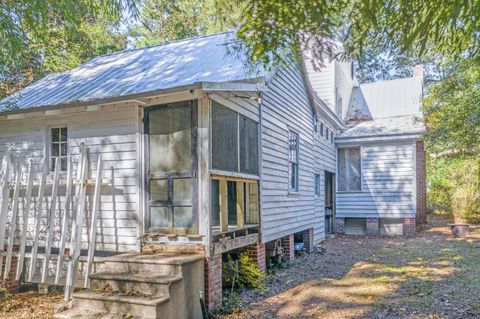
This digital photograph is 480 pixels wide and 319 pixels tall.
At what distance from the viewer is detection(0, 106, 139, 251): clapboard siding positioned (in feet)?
20.5

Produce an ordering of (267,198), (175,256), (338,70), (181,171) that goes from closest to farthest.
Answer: (175,256) → (181,171) → (267,198) → (338,70)

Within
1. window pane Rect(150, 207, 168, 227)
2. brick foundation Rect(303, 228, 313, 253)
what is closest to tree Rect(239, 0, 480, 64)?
window pane Rect(150, 207, 168, 227)

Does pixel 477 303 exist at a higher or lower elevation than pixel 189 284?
lower

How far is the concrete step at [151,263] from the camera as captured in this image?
511 centimetres

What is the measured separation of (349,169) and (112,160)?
11241mm

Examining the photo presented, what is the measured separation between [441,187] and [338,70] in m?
7.64

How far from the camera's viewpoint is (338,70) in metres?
16.7

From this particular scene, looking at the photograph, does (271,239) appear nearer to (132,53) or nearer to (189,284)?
(189,284)

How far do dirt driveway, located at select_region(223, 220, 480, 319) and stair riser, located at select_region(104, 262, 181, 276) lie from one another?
3.76 ft

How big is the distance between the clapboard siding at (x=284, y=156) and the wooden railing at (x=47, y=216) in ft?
10.8

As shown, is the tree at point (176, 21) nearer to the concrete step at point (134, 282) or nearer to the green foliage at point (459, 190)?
the green foliage at point (459, 190)

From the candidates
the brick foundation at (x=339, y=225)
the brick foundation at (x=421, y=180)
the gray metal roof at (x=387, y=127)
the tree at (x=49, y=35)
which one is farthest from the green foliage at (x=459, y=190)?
the tree at (x=49, y=35)

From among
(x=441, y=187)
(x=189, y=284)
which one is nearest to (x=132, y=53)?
(x=189, y=284)

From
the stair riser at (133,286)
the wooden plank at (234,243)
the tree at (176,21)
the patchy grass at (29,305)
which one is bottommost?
the patchy grass at (29,305)
